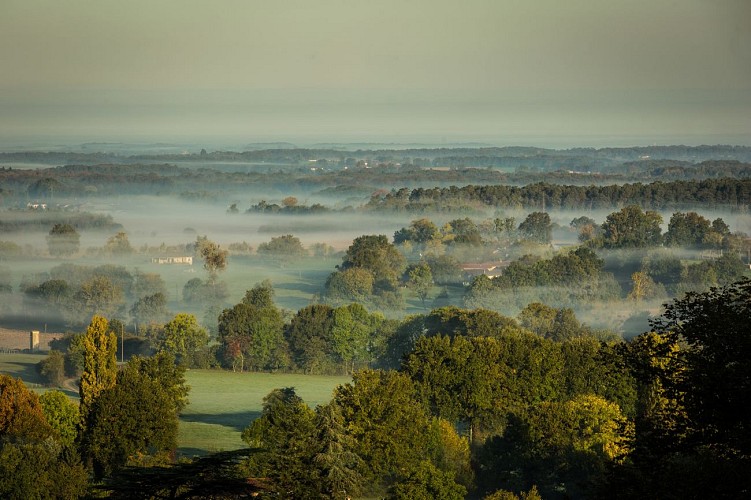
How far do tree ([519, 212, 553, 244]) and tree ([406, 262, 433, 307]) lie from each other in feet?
84.2

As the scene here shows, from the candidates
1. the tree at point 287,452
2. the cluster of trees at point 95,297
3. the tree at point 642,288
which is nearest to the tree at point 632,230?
the tree at point 642,288

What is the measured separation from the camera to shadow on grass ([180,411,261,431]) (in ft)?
101

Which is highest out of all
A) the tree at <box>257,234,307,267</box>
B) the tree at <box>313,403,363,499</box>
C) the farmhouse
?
the tree at <box>313,403,363,499</box>

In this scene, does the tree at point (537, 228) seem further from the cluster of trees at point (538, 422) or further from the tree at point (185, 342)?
the cluster of trees at point (538, 422)

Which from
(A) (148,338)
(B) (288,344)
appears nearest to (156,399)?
(B) (288,344)

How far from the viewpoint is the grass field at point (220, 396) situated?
2886 centimetres

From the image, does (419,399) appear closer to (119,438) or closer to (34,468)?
(119,438)

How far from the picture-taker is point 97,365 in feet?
86.6

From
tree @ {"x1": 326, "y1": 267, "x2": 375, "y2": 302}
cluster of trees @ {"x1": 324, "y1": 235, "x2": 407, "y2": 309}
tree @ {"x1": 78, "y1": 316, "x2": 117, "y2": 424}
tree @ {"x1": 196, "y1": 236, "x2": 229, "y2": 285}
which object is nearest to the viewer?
tree @ {"x1": 78, "y1": 316, "x2": 117, "y2": 424}

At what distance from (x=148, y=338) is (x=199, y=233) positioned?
54.2 m

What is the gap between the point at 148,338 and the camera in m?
45.1

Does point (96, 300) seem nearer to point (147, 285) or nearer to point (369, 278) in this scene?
point (147, 285)

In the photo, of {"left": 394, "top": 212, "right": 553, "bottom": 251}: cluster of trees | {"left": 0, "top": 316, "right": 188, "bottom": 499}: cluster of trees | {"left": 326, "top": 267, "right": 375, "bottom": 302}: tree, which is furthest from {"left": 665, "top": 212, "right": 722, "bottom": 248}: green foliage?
{"left": 0, "top": 316, "right": 188, "bottom": 499}: cluster of trees

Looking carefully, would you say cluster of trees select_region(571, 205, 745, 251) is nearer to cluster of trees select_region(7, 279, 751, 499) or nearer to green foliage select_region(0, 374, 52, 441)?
cluster of trees select_region(7, 279, 751, 499)
